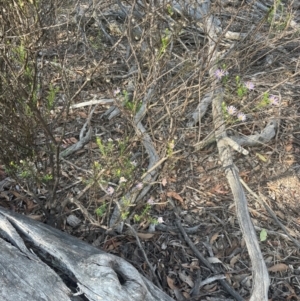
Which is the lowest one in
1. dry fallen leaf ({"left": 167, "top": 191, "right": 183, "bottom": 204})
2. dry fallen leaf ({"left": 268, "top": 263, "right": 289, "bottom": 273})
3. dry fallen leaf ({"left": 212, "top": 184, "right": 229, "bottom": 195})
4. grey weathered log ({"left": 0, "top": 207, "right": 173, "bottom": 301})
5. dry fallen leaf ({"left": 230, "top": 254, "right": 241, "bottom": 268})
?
dry fallen leaf ({"left": 268, "top": 263, "right": 289, "bottom": 273})

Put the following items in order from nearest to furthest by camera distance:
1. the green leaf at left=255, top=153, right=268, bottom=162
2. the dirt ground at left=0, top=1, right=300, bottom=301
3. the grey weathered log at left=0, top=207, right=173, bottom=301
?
the grey weathered log at left=0, top=207, right=173, bottom=301 < the dirt ground at left=0, top=1, right=300, bottom=301 < the green leaf at left=255, top=153, right=268, bottom=162

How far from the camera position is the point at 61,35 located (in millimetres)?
4289

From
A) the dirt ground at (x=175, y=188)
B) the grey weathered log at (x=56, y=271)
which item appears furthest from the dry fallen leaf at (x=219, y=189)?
the grey weathered log at (x=56, y=271)

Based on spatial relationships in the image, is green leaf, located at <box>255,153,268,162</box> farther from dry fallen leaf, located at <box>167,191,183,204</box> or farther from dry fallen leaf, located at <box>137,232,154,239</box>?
dry fallen leaf, located at <box>137,232,154,239</box>

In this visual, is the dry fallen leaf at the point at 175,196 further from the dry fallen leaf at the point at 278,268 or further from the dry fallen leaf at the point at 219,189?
the dry fallen leaf at the point at 278,268

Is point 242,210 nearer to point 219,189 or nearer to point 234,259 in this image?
point 234,259

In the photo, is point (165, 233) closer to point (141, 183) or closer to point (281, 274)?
point (141, 183)

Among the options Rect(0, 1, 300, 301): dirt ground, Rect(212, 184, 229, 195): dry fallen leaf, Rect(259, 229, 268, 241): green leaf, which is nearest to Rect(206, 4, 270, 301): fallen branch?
Rect(0, 1, 300, 301): dirt ground

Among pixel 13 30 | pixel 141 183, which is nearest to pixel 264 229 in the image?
pixel 141 183

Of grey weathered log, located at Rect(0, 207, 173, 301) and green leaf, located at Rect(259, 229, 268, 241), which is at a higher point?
grey weathered log, located at Rect(0, 207, 173, 301)

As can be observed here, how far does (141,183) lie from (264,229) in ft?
3.06

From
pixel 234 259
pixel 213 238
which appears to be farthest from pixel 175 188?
pixel 234 259

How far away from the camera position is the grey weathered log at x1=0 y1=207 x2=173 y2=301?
2.05m

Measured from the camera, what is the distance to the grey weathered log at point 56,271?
2.05 m
